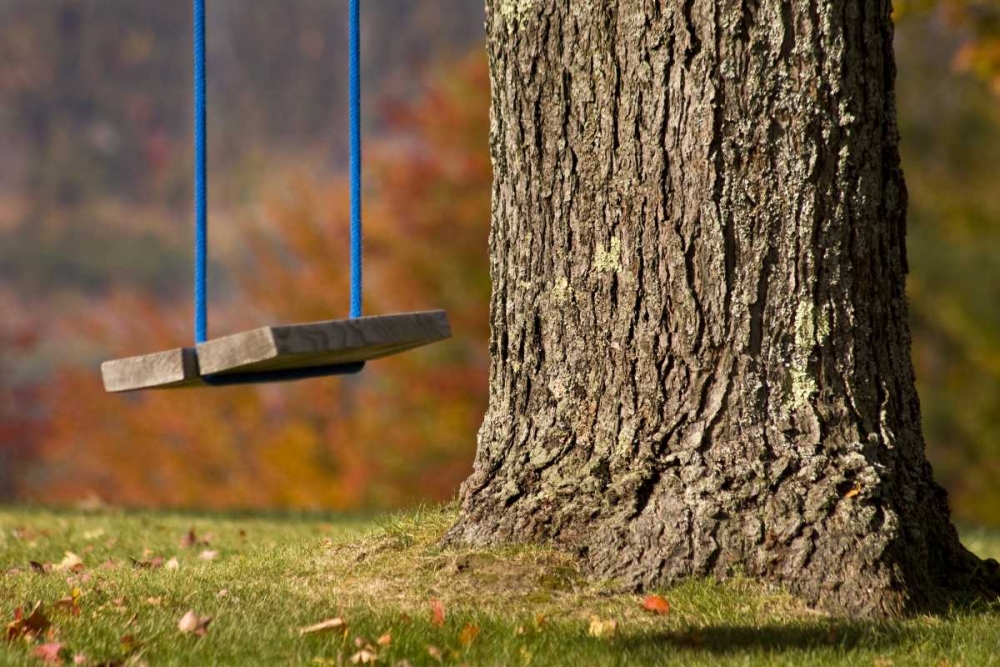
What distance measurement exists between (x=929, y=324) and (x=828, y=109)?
15.0 metres

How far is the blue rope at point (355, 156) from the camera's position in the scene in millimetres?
3582

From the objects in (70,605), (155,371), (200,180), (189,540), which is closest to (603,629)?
(155,371)

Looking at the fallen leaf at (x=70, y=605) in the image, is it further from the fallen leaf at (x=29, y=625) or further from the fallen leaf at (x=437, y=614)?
the fallen leaf at (x=437, y=614)

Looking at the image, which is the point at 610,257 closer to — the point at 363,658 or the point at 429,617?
the point at 429,617

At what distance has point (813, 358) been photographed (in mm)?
3703

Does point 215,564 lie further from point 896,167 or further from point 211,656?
point 896,167

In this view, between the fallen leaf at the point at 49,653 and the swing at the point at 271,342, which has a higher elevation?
the swing at the point at 271,342

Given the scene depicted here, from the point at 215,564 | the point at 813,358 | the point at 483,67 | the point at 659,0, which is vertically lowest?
the point at 215,564

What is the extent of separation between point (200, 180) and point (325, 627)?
132 cm

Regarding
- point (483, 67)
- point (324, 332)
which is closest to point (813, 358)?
point (324, 332)

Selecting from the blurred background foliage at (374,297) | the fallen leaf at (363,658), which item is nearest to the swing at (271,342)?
the fallen leaf at (363,658)

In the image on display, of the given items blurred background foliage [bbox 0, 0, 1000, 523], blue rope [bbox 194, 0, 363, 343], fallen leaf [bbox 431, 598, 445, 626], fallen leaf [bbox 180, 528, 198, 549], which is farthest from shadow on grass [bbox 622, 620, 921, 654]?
blurred background foliage [bbox 0, 0, 1000, 523]

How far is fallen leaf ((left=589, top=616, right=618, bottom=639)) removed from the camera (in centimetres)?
330

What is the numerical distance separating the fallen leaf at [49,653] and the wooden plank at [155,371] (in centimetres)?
68
